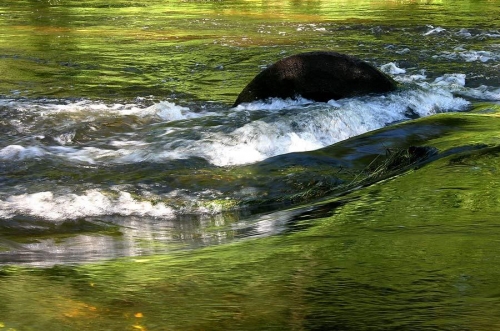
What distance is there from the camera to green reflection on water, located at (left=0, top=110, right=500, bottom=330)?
2.72 meters

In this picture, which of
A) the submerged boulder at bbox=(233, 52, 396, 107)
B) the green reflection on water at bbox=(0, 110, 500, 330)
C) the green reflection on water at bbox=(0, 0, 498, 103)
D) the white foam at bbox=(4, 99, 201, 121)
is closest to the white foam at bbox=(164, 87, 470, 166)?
the submerged boulder at bbox=(233, 52, 396, 107)

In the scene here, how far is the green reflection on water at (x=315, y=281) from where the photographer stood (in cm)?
272

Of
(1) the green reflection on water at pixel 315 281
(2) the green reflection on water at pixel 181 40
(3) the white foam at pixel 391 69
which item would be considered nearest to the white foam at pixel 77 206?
(1) the green reflection on water at pixel 315 281

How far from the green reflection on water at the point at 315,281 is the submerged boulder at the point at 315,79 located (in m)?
5.87

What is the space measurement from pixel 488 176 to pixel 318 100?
5546 millimetres

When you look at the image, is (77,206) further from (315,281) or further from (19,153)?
(315,281)

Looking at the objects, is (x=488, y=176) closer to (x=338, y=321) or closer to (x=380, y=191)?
(x=380, y=191)

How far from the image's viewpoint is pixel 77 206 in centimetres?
593

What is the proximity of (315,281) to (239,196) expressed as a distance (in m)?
3.10

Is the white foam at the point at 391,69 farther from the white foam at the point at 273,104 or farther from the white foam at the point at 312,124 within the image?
the white foam at the point at 273,104

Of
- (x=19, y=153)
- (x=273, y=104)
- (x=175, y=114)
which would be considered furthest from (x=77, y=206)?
(x=273, y=104)

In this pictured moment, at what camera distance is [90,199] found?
6.10 metres

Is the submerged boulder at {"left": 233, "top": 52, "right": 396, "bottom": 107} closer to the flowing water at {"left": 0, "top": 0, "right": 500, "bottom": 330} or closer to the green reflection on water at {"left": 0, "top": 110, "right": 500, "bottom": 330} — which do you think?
the flowing water at {"left": 0, "top": 0, "right": 500, "bottom": 330}

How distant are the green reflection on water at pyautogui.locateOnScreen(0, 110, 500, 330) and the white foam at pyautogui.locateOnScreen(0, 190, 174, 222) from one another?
5.80 ft
